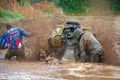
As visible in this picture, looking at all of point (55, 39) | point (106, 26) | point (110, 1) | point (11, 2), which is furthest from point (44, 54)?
point (110, 1)

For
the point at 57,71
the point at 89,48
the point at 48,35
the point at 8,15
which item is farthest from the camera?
the point at 8,15

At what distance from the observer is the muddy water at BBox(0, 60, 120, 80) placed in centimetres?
1116

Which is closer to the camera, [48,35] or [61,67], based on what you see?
[61,67]

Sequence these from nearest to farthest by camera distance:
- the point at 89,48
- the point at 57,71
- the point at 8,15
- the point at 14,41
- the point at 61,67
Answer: the point at 57,71, the point at 61,67, the point at 14,41, the point at 89,48, the point at 8,15

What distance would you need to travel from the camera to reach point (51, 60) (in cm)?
1404

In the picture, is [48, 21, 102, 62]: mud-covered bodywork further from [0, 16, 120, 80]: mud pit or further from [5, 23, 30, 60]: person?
[5, 23, 30, 60]: person

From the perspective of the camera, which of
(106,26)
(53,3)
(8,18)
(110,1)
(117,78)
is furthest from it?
(110,1)

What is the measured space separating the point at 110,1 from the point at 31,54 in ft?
62.7

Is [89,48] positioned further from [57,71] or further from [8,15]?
[8,15]

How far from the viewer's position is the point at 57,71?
12.1 metres

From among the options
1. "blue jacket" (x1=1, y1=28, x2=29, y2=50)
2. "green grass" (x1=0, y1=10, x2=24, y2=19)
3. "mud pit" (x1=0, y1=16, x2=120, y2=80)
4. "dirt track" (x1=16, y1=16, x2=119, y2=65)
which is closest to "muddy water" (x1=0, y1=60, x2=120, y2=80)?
"mud pit" (x1=0, y1=16, x2=120, y2=80)

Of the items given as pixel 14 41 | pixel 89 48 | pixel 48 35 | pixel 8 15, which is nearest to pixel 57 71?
pixel 89 48

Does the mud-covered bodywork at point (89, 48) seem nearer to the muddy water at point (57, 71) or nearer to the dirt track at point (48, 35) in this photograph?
the dirt track at point (48, 35)

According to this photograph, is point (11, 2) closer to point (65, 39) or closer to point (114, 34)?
point (114, 34)
